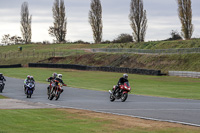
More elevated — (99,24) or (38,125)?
(99,24)

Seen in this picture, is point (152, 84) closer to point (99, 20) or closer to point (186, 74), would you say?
point (186, 74)

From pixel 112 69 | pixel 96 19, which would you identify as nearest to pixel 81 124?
pixel 112 69

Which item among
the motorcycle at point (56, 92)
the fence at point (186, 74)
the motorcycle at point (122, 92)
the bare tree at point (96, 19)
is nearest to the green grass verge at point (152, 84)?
the fence at point (186, 74)

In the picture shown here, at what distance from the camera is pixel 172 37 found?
11644 centimetres

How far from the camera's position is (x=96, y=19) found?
110m

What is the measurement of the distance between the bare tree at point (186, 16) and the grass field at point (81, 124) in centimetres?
6649

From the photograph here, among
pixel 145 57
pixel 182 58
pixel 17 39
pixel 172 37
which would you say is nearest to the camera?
pixel 182 58

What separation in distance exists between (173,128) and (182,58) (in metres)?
58.3

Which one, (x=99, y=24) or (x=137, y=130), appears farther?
(x=99, y=24)

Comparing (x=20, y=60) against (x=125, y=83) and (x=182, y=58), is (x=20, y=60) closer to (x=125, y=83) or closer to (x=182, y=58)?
(x=182, y=58)

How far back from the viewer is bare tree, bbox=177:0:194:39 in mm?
80188

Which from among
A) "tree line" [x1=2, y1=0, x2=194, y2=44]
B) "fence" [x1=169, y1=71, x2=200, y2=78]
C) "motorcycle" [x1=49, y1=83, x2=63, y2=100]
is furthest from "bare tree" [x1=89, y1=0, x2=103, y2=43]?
"motorcycle" [x1=49, y1=83, x2=63, y2=100]

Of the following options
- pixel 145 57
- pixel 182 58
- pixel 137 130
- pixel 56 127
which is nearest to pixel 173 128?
pixel 137 130

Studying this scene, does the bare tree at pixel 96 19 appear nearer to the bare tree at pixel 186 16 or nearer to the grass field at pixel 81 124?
the bare tree at pixel 186 16
